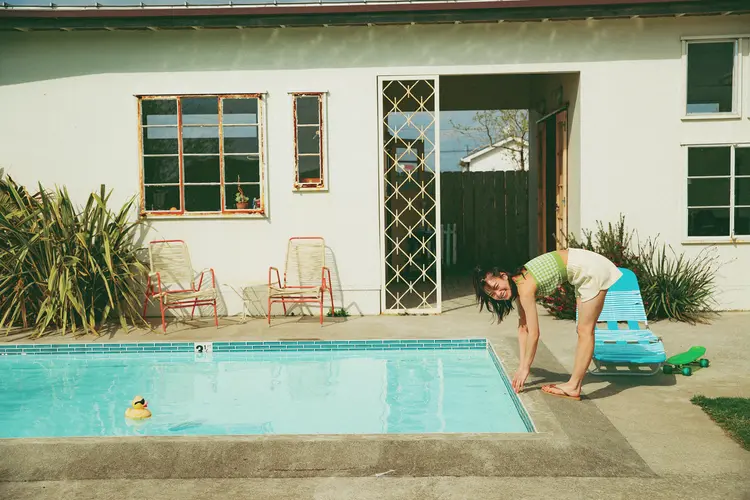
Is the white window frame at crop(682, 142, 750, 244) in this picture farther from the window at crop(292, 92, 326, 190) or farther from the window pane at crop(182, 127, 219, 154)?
the window pane at crop(182, 127, 219, 154)

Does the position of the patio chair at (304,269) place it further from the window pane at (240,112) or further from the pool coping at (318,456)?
the pool coping at (318,456)

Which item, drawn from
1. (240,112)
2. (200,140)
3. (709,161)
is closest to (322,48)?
(240,112)

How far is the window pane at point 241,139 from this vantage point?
952cm

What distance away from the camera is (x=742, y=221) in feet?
30.8

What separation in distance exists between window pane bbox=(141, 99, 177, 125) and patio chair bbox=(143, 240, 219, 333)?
4.76 ft

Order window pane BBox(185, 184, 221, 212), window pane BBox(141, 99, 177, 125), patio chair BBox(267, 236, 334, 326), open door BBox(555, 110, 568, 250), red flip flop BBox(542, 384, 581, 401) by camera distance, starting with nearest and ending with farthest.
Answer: red flip flop BBox(542, 384, 581, 401) → patio chair BBox(267, 236, 334, 326) → window pane BBox(141, 99, 177, 125) → window pane BBox(185, 184, 221, 212) → open door BBox(555, 110, 568, 250)

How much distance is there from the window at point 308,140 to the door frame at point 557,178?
10.5ft

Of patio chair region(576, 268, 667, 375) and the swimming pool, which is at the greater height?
patio chair region(576, 268, 667, 375)

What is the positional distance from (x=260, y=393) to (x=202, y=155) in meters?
3.82

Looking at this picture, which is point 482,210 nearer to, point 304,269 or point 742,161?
point 742,161

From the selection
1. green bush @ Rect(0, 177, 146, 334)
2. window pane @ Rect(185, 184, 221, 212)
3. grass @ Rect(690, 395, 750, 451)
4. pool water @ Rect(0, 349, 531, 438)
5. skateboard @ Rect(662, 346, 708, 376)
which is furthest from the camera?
window pane @ Rect(185, 184, 221, 212)

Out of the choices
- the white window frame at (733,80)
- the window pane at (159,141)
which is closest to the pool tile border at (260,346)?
the window pane at (159,141)

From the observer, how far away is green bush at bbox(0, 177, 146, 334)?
8.52m

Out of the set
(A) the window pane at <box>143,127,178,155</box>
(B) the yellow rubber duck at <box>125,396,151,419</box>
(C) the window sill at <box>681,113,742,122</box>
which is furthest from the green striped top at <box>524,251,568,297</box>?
(A) the window pane at <box>143,127,178,155</box>
